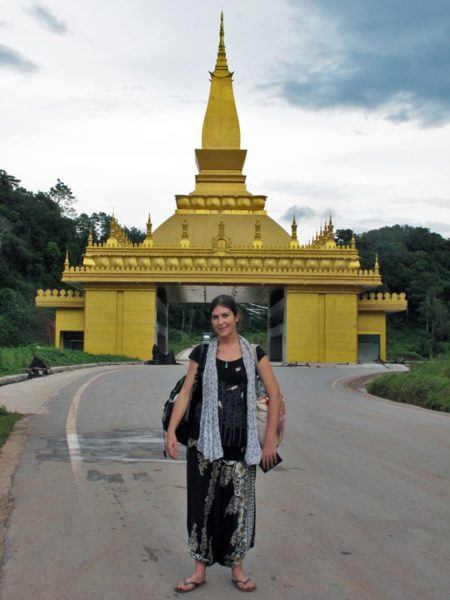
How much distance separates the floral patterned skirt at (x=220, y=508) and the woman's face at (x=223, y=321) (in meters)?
0.78

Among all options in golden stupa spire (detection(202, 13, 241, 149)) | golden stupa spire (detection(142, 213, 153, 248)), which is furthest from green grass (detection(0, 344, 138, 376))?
golden stupa spire (detection(202, 13, 241, 149))

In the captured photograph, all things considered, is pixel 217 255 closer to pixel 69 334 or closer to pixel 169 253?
pixel 169 253

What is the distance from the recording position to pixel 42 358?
97.1 ft

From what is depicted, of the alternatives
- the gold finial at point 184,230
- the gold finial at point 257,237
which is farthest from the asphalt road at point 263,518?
the gold finial at point 184,230

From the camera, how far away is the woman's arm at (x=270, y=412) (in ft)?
16.0

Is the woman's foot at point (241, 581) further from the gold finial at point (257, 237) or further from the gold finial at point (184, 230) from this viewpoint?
the gold finial at point (184, 230)

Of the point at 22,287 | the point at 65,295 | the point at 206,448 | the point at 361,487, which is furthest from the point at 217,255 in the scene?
the point at 206,448

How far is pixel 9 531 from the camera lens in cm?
575

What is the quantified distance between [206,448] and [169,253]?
3612 cm

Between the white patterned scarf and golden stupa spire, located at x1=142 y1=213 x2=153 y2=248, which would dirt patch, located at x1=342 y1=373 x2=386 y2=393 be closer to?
golden stupa spire, located at x1=142 y1=213 x2=153 y2=248

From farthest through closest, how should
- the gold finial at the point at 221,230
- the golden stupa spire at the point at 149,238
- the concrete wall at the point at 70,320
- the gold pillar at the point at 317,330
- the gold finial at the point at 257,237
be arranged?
the concrete wall at the point at 70,320, the gold finial at the point at 257,237, the golden stupa spire at the point at 149,238, the gold finial at the point at 221,230, the gold pillar at the point at 317,330

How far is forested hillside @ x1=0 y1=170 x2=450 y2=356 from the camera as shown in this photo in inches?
2045

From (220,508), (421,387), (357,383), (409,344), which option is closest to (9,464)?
(220,508)

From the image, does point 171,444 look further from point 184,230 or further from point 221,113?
point 221,113
